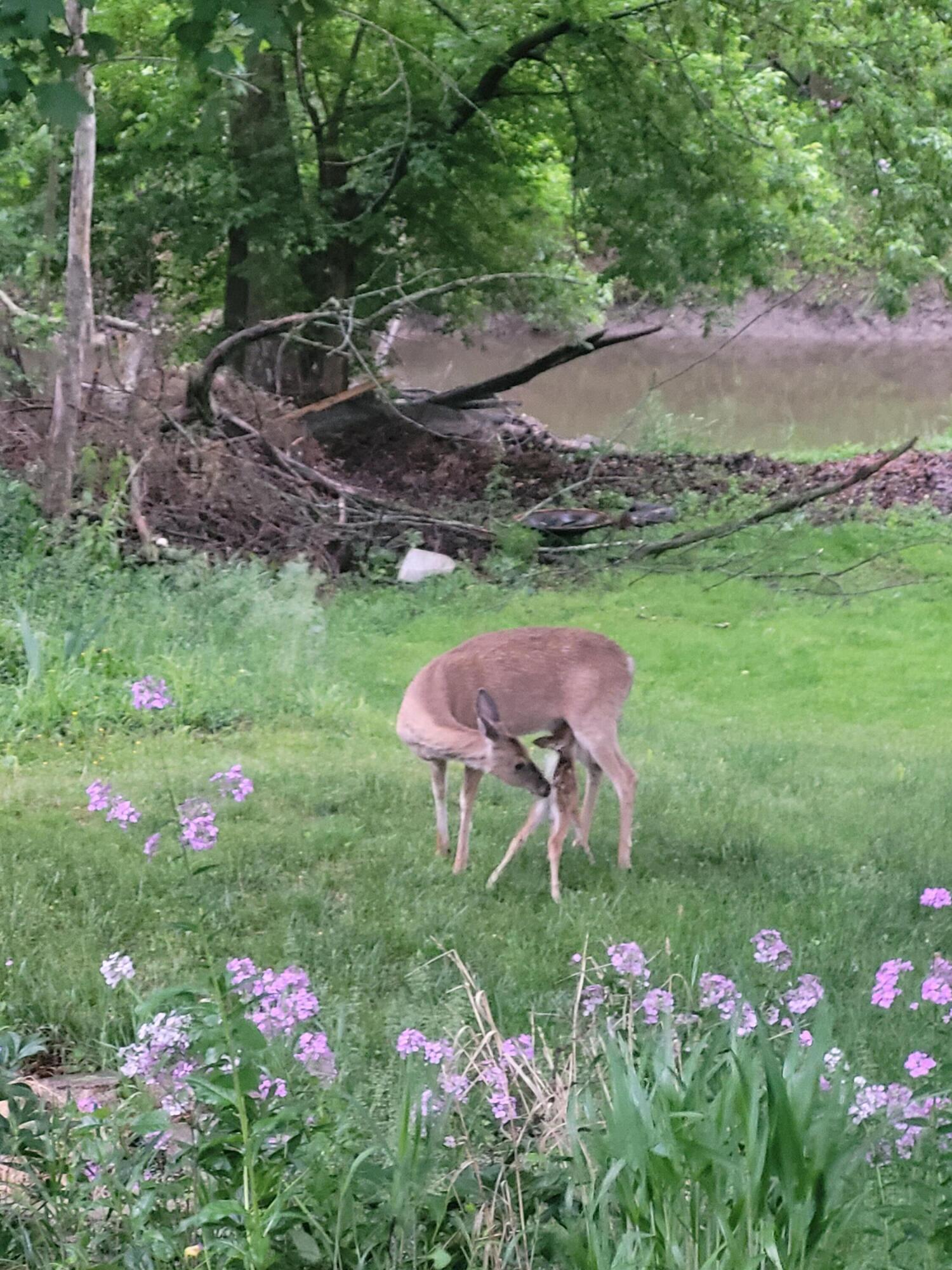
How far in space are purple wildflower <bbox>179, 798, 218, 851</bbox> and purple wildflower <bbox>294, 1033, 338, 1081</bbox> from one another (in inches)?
19.6

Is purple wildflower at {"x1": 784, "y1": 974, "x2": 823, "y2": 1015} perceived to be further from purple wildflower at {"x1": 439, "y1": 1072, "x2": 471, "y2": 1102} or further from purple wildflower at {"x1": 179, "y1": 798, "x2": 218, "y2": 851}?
purple wildflower at {"x1": 179, "y1": 798, "x2": 218, "y2": 851}

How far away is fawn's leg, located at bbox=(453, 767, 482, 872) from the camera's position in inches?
238

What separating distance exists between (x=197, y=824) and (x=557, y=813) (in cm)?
284

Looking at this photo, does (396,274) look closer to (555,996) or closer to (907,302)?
(907,302)

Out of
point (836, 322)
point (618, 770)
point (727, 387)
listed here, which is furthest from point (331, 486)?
point (836, 322)

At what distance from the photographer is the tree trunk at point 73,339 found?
1160cm

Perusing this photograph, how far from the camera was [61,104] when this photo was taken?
5418mm

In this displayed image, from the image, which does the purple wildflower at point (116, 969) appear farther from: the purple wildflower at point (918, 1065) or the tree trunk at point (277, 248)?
the tree trunk at point (277, 248)

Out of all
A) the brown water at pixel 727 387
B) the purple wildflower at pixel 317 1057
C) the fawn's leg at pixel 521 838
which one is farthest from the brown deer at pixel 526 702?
the brown water at pixel 727 387

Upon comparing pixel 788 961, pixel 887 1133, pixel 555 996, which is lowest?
pixel 555 996

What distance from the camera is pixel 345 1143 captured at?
9.53 ft

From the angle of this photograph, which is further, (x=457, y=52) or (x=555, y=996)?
(x=457, y=52)

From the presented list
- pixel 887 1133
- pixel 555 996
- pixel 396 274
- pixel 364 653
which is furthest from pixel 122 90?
pixel 887 1133

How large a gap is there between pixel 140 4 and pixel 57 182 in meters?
2.04
